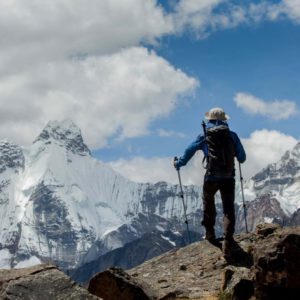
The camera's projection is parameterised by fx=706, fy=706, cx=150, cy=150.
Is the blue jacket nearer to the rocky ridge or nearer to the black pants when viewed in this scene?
the black pants

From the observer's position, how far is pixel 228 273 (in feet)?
44.7

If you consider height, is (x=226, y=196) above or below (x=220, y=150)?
below

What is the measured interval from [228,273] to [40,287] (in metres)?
4.20

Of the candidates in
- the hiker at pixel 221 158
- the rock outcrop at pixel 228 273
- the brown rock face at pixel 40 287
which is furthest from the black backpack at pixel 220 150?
the brown rock face at pixel 40 287

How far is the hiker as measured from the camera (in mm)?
17516

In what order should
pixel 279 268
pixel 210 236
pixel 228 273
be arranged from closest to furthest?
1. pixel 279 268
2. pixel 228 273
3. pixel 210 236

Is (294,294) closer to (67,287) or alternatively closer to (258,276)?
(258,276)

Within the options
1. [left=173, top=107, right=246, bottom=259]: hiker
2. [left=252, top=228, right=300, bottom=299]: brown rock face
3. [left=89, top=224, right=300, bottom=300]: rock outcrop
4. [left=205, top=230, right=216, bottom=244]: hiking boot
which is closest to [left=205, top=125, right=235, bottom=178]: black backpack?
[left=173, top=107, right=246, bottom=259]: hiker

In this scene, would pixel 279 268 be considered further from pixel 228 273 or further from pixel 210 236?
pixel 210 236

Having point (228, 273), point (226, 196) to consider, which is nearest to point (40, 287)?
point (228, 273)

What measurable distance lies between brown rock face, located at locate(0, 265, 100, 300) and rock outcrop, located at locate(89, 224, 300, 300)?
198cm

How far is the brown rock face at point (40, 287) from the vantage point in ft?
35.2

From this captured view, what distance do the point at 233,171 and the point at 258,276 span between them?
264 inches

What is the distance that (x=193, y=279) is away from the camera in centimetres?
1866
